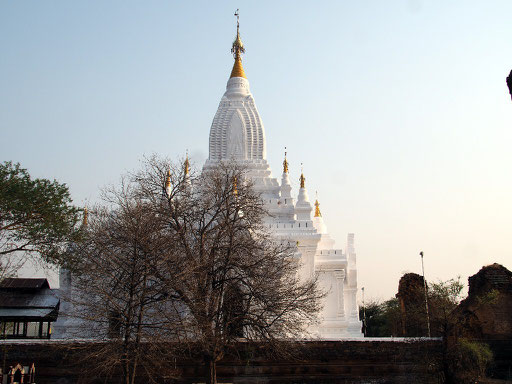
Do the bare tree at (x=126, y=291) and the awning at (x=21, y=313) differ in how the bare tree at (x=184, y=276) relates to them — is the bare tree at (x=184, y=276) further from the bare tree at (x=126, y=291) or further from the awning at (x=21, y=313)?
the awning at (x=21, y=313)

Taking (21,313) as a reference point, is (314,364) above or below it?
below

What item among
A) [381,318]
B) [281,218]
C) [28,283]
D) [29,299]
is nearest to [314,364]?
[281,218]

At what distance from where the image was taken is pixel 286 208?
33.2 metres

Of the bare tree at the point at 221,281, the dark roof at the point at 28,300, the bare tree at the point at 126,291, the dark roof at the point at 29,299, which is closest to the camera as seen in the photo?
the bare tree at the point at 126,291

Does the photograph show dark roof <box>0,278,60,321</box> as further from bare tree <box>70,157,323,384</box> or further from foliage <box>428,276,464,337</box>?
foliage <box>428,276,464,337</box>

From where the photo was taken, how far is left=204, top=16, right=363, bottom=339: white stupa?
29828 mm

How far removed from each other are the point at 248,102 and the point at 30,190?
19083mm

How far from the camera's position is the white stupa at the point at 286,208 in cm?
2983

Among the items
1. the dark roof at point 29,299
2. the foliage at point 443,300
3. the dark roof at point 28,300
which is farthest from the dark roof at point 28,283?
the foliage at point 443,300

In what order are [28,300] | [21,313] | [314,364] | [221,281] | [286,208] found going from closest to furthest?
[221,281] → [314,364] → [21,313] → [28,300] → [286,208]

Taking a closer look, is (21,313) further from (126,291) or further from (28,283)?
(126,291)

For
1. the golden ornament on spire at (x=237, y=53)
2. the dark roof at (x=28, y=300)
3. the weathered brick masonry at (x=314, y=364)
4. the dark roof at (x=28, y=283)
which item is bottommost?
the weathered brick masonry at (x=314, y=364)

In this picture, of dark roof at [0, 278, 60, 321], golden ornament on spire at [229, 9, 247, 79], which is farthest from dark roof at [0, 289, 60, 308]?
golden ornament on spire at [229, 9, 247, 79]

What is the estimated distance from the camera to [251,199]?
20.6 metres
